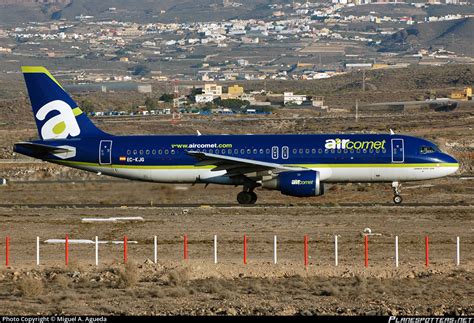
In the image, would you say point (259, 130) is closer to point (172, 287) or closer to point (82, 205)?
point (82, 205)

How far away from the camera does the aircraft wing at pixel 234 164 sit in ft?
200

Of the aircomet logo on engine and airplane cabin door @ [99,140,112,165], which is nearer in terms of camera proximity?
the aircomet logo on engine

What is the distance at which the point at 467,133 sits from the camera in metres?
119

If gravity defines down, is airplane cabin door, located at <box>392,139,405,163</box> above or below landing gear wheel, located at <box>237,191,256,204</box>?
above

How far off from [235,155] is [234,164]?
47.8 inches

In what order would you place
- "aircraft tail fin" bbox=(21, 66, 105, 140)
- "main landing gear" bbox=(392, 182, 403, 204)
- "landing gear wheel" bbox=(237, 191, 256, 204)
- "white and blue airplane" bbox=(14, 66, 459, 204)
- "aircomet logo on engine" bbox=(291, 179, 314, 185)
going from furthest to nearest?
1. "aircraft tail fin" bbox=(21, 66, 105, 140)
2. "landing gear wheel" bbox=(237, 191, 256, 204)
3. "main landing gear" bbox=(392, 182, 403, 204)
4. "white and blue airplane" bbox=(14, 66, 459, 204)
5. "aircomet logo on engine" bbox=(291, 179, 314, 185)

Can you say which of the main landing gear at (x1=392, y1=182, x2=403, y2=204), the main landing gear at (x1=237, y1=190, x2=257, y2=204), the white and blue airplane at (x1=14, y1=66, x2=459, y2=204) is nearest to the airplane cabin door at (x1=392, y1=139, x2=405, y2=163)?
the white and blue airplane at (x1=14, y1=66, x2=459, y2=204)

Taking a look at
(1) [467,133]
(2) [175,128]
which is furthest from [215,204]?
(2) [175,128]

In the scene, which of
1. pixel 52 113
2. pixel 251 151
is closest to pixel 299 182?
pixel 251 151

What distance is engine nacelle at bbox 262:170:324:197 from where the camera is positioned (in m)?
60.4

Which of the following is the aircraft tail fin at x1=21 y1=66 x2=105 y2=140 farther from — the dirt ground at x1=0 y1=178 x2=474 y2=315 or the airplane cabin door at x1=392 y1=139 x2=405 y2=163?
the airplane cabin door at x1=392 y1=139 x2=405 y2=163

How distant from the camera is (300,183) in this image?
60.5 m

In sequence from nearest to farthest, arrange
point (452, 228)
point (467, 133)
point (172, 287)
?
point (172, 287) < point (452, 228) < point (467, 133)

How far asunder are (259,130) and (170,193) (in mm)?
75743
